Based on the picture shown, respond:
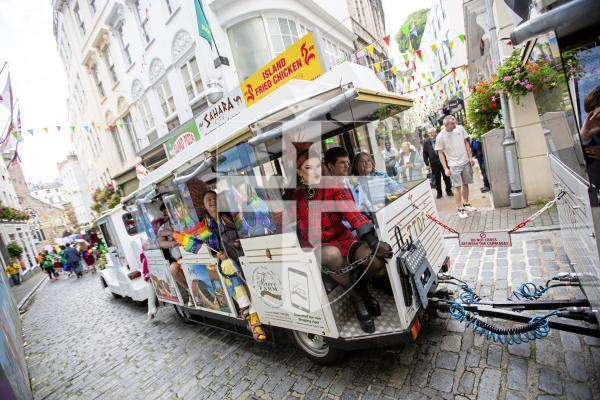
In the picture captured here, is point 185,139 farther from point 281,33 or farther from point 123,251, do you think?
point 281,33

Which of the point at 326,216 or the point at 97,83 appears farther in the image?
the point at 97,83

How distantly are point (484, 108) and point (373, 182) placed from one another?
5017 mm

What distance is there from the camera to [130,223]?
6.92 m

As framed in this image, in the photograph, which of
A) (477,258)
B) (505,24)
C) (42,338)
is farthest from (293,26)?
(42,338)

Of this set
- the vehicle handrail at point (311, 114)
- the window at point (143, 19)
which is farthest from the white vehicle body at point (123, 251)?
the window at point (143, 19)

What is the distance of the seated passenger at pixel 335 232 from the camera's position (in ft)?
8.87

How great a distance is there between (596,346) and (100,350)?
23.7ft

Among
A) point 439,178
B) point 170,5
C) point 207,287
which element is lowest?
point 207,287

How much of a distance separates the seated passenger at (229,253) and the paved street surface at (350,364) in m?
0.58

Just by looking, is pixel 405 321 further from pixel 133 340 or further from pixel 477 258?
pixel 133 340

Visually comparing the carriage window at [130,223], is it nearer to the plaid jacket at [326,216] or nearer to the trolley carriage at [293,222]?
the trolley carriage at [293,222]

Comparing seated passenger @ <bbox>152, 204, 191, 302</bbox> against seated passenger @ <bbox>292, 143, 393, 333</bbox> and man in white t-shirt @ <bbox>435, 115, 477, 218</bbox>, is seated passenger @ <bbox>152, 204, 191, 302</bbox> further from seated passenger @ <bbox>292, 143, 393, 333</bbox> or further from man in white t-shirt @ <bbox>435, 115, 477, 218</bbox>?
man in white t-shirt @ <bbox>435, 115, 477, 218</bbox>

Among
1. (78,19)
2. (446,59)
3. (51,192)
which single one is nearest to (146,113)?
(78,19)

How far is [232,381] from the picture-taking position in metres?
3.42
